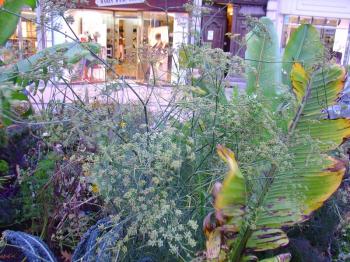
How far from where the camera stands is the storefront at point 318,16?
13641mm

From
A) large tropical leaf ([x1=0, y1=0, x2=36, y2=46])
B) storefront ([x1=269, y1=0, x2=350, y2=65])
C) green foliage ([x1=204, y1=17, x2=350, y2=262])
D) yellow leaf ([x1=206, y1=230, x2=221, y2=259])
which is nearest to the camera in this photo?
yellow leaf ([x1=206, y1=230, x2=221, y2=259])

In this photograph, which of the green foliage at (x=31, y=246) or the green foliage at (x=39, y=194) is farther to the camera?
the green foliage at (x=39, y=194)

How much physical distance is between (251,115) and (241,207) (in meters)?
0.41

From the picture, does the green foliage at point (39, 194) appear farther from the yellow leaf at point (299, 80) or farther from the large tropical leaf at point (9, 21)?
the yellow leaf at point (299, 80)

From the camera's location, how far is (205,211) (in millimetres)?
1866

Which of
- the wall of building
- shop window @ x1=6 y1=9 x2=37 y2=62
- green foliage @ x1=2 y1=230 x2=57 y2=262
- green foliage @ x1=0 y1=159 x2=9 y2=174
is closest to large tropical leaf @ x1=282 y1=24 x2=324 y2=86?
shop window @ x1=6 y1=9 x2=37 y2=62

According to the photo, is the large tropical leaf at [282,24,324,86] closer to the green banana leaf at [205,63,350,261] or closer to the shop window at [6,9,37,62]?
the green banana leaf at [205,63,350,261]

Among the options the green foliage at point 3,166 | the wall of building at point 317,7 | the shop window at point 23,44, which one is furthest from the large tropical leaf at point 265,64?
the wall of building at point 317,7

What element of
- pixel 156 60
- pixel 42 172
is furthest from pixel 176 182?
pixel 42 172

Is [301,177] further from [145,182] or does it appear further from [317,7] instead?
[317,7]

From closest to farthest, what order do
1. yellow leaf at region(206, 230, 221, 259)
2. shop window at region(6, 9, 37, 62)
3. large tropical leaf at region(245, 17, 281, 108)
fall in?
1. yellow leaf at region(206, 230, 221, 259)
2. shop window at region(6, 9, 37, 62)
3. large tropical leaf at region(245, 17, 281, 108)

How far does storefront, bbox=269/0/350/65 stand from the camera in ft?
44.8

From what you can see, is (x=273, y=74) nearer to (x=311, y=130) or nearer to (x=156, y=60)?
(x=311, y=130)

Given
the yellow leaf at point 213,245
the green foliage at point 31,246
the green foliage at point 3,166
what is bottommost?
the green foliage at point 31,246
